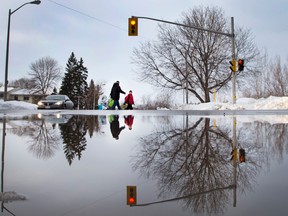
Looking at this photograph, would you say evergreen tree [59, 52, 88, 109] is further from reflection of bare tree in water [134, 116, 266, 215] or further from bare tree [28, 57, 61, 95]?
reflection of bare tree in water [134, 116, 266, 215]

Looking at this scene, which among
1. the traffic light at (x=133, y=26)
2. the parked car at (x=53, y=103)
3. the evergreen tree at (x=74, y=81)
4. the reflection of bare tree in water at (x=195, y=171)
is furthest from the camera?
the evergreen tree at (x=74, y=81)

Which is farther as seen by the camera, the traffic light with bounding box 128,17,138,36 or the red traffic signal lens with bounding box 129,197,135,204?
the traffic light with bounding box 128,17,138,36

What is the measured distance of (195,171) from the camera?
220cm

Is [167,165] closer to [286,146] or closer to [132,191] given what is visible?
[132,191]

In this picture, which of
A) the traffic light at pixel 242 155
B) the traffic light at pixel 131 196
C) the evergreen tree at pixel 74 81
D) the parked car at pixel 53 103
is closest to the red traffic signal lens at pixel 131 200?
the traffic light at pixel 131 196

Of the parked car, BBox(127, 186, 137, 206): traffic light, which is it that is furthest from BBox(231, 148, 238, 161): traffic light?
the parked car

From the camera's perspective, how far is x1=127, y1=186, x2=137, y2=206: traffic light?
157cm

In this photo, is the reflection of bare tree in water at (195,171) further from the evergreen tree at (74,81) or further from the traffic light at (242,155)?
the evergreen tree at (74,81)

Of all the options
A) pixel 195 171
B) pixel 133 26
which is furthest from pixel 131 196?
pixel 133 26

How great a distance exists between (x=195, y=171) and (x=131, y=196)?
0.67 m

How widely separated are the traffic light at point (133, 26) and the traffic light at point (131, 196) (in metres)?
17.1

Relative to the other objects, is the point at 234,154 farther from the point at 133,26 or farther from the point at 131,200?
the point at 133,26

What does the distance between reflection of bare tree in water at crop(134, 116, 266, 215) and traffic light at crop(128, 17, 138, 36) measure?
1547cm

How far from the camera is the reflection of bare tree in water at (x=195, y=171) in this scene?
1.60m
